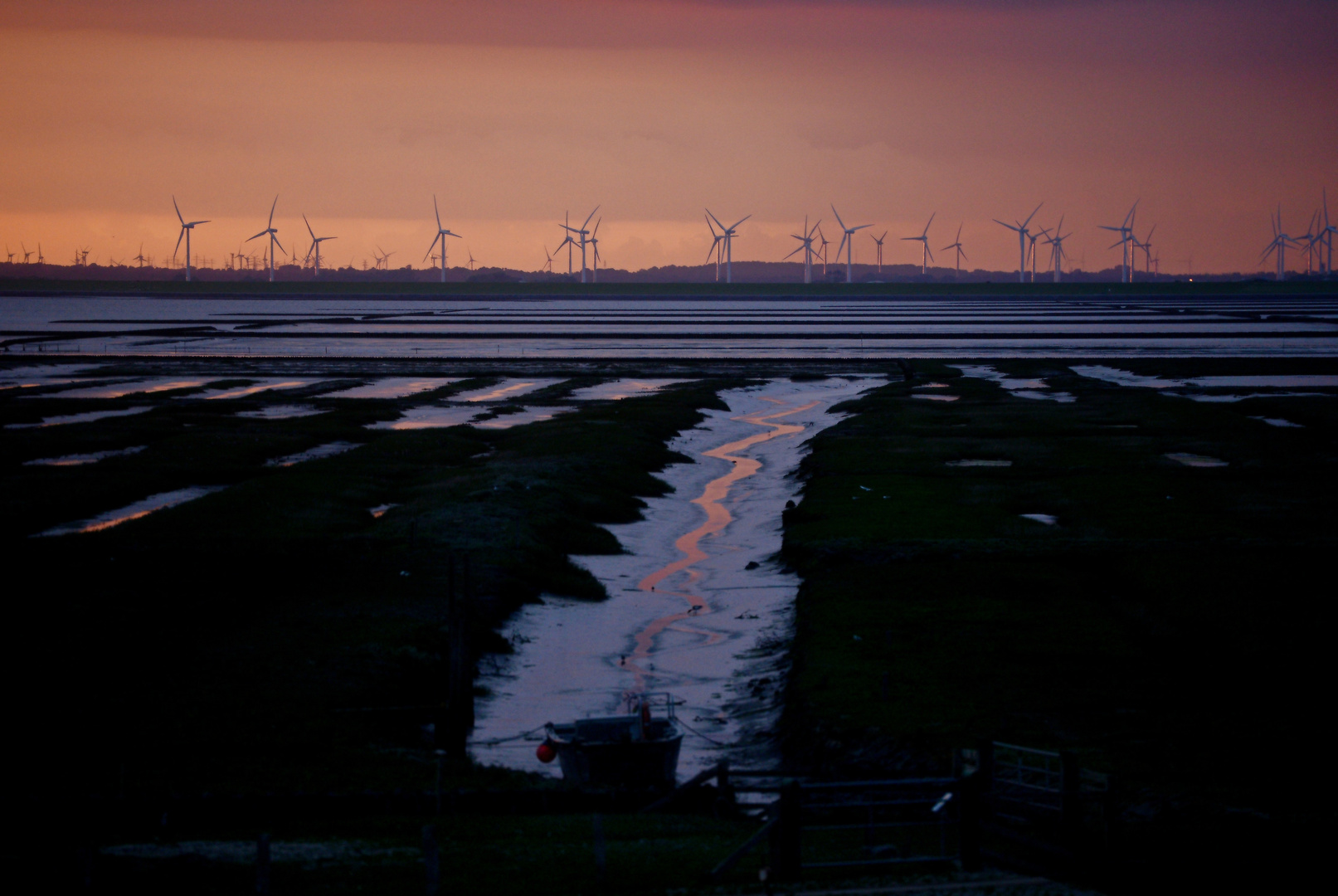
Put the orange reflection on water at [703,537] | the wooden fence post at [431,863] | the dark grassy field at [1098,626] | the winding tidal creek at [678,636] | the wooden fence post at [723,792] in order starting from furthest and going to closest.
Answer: the orange reflection on water at [703,537] < the winding tidal creek at [678,636] < the dark grassy field at [1098,626] < the wooden fence post at [723,792] < the wooden fence post at [431,863]

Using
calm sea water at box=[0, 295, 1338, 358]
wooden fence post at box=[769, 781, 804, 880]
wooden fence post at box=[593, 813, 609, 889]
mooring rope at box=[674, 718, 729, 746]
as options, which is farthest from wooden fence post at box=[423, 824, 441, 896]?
calm sea water at box=[0, 295, 1338, 358]

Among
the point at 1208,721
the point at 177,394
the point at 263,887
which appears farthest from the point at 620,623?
the point at 177,394

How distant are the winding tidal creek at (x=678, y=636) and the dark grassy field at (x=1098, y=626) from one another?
3.82ft

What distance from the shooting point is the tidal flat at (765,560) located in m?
20.4

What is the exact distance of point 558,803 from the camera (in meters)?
19.5

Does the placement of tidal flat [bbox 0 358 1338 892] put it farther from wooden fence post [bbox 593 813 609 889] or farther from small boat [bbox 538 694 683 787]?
small boat [bbox 538 694 683 787]

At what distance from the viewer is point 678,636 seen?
31.7 metres

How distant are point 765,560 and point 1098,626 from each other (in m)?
12.5

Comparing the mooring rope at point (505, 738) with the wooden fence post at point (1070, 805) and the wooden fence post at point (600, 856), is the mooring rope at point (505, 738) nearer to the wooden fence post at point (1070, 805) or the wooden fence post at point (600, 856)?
the wooden fence post at point (600, 856)

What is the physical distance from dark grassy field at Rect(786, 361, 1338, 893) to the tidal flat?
11 cm

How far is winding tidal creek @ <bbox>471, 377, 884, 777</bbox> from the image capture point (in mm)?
25344

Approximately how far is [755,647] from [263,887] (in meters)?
18.1

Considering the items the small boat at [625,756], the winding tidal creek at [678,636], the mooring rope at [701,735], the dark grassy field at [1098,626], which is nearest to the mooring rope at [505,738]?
the winding tidal creek at [678,636]

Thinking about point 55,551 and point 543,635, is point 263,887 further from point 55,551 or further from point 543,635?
point 55,551
